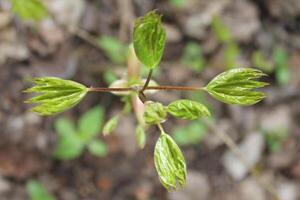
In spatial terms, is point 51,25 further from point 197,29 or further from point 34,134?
point 197,29

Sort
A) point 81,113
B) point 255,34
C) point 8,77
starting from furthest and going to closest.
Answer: point 255,34
point 81,113
point 8,77

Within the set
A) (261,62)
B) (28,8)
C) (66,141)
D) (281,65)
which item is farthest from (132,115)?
(28,8)

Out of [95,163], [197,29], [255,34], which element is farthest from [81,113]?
[255,34]

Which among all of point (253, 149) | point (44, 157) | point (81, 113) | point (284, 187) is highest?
point (81, 113)

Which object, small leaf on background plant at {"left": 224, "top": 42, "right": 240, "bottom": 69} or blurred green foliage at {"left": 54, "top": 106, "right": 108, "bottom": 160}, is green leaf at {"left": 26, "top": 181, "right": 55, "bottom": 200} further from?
small leaf on background plant at {"left": 224, "top": 42, "right": 240, "bottom": 69}

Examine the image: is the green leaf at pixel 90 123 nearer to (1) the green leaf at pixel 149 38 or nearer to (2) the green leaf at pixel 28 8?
(2) the green leaf at pixel 28 8

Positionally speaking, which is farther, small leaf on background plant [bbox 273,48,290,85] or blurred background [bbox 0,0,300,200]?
small leaf on background plant [bbox 273,48,290,85]

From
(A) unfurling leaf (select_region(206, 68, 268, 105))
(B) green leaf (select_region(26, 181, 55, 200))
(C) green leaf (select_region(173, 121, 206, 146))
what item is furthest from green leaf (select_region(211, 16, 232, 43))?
(A) unfurling leaf (select_region(206, 68, 268, 105))
